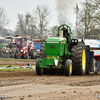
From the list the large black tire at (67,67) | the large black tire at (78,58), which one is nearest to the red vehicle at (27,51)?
the large black tire at (78,58)

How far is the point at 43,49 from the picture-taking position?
44.8ft

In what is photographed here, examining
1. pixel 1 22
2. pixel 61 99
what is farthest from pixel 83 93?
pixel 1 22

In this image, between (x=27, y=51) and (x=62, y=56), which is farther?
(x=27, y=51)

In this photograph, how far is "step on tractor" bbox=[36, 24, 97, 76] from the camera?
501 inches

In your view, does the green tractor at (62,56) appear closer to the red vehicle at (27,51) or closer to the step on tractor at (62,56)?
the step on tractor at (62,56)

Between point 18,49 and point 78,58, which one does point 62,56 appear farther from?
point 18,49

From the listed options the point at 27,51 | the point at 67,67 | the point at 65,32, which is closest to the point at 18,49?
the point at 27,51

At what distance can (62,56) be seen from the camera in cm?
1333

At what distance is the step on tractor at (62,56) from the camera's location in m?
12.7

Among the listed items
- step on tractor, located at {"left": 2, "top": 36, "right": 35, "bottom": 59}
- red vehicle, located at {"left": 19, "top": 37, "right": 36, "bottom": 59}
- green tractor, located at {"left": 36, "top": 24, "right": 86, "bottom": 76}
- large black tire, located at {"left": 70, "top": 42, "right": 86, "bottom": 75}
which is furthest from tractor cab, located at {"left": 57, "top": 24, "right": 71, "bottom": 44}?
red vehicle, located at {"left": 19, "top": 37, "right": 36, "bottom": 59}

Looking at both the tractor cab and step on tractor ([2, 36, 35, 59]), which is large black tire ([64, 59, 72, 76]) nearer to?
the tractor cab

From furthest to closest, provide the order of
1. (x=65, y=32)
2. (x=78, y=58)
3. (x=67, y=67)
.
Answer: (x=65, y=32) < (x=78, y=58) < (x=67, y=67)

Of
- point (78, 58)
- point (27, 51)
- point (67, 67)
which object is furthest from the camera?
point (27, 51)

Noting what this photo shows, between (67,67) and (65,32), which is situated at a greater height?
(65,32)
